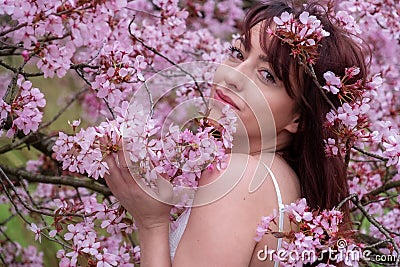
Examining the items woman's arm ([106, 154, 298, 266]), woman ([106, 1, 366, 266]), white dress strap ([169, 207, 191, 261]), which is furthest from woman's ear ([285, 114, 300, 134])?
white dress strap ([169, 207, 191, 261])

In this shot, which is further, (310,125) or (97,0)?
(310,125)

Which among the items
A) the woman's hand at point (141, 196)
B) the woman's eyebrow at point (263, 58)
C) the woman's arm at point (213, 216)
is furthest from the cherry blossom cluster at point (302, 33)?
the woman's hand at point (141, 196)

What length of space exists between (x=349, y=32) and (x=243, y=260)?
0.76 m

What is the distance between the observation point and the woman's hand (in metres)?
1.75

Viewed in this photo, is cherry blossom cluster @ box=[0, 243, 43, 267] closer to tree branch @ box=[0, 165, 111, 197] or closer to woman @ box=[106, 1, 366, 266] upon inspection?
tree branch @ box=[0, 165, 111, 197]

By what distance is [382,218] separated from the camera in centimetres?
290

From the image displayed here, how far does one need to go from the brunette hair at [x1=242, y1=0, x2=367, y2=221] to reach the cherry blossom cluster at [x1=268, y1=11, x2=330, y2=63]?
0.24ft

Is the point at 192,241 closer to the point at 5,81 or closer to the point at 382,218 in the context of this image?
the point at 382,218

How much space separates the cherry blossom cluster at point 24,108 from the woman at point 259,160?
12.7 inches

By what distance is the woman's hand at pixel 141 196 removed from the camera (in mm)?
1746

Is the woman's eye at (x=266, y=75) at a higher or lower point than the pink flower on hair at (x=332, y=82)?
higher

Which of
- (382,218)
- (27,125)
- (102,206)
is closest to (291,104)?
(102,206)

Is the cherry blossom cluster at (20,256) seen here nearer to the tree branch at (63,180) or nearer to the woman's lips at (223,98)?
the tree branch at (63,180)

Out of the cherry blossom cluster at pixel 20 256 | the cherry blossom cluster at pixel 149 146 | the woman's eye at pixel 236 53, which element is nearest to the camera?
the cherry blossom cluster at pixel 149 146
